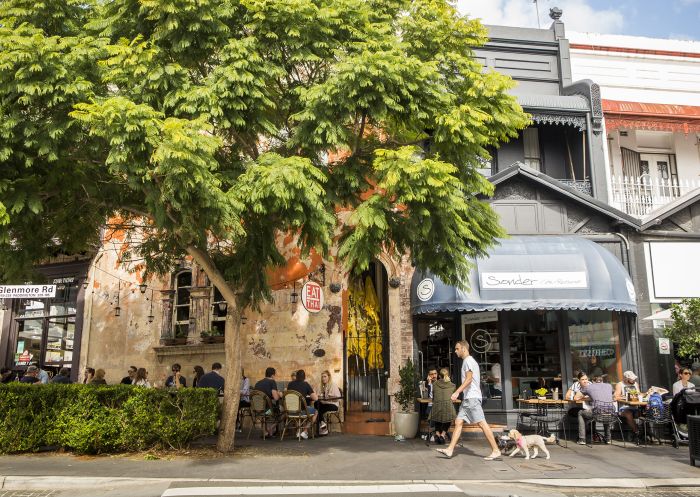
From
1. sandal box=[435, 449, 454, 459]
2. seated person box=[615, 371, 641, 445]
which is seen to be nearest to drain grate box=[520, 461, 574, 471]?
sandal box=[435, 449, 454, 459]

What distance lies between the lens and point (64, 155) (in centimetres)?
927

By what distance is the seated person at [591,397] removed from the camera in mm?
11977

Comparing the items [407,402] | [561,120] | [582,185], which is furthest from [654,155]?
[407,402]

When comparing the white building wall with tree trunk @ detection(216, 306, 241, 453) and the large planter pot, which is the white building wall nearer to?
the large planter pot

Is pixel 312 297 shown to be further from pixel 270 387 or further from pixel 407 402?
pixel 407 402

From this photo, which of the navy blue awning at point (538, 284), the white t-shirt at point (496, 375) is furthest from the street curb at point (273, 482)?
the white t-shirt at point (496, 375)

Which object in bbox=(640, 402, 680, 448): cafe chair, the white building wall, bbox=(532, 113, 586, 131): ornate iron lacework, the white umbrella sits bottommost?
bbox=(640, 402, 680, 448): cafe chair

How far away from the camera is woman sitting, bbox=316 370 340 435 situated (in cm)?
1386

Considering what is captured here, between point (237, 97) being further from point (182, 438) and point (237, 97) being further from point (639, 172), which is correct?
point (639, 172)

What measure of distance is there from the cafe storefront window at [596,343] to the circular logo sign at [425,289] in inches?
133

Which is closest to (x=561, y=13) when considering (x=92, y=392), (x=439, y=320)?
(x=439, y=320)

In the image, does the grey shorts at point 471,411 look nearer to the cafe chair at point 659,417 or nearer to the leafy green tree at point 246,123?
the leafy green tree at point 246,123

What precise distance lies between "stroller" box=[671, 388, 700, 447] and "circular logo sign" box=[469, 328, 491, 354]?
4.03 m

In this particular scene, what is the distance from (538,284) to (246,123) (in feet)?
22.9
